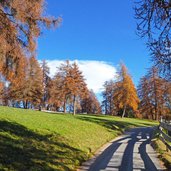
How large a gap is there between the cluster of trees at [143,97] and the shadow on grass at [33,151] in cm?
4219

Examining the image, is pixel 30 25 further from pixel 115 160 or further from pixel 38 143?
pixel 115 160

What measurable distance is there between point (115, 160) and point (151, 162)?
1.37 metres

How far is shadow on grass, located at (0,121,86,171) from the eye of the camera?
380 inches

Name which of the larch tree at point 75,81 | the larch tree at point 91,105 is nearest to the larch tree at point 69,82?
the larch tree at point 75,81

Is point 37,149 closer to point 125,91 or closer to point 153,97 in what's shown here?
point 125,91

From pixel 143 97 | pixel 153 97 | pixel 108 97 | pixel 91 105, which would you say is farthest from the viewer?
pixel 91 105

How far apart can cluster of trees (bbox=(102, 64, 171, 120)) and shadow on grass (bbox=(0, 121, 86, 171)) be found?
42187mm

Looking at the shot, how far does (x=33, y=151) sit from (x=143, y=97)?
62.6 metres

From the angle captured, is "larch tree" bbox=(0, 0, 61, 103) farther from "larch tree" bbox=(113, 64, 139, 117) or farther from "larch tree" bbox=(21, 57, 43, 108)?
"larch tree" bbox=(21, 57, 43, 108)

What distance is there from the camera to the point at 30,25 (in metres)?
13.9

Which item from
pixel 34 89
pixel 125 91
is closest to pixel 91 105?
pixel 34 89

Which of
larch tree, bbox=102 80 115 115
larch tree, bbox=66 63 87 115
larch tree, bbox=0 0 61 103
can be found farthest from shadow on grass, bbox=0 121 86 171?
larch tree, bbox=102 80 115 115

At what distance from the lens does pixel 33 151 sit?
11.4 meters

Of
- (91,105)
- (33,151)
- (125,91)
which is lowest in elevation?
(33,151)
